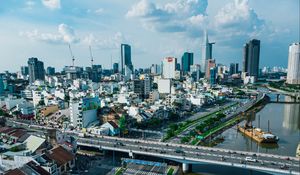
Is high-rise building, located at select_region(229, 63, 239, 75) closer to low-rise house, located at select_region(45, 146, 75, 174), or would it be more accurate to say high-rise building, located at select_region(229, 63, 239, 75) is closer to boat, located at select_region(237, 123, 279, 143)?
boat, located at select_region(237, 123, 279, 143)

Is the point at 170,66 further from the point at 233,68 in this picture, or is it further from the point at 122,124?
the point at 122,124

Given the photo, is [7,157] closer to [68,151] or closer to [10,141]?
[68,151]

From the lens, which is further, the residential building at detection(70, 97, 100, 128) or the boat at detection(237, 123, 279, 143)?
the residential building at detection(70, 97, 100, 128)

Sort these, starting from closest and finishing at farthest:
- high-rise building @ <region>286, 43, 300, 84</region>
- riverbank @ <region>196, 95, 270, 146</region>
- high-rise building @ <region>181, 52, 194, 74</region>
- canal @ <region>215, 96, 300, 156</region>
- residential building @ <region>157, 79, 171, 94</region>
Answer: canal @ <region>215, 96, 300, 156</region> → riverbank @ <region>196, 95, 270, 146</region> → residential building @ <region>157, 79, 171, 94</region> → high-rise building @ <region>286, 43, 300, 84</region> → high-rise building @ <region>181, 52, 194, 74</region>

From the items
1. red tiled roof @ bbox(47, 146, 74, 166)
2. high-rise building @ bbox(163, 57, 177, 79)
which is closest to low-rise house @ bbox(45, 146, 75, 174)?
red tiled roof @ bbox(47, 146, 74, 166)

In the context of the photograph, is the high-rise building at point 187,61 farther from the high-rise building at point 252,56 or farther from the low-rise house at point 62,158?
the low-rise house at point 62,158

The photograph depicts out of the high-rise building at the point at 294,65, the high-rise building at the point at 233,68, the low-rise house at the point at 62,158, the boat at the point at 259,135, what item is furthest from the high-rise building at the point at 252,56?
the low-rise house at the point at 62,158

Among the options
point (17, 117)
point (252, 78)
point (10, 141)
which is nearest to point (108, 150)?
point (10, 141)

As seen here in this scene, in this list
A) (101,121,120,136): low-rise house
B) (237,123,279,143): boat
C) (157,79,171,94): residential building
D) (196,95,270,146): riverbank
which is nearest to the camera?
Result: (237,123,279,143): boat
